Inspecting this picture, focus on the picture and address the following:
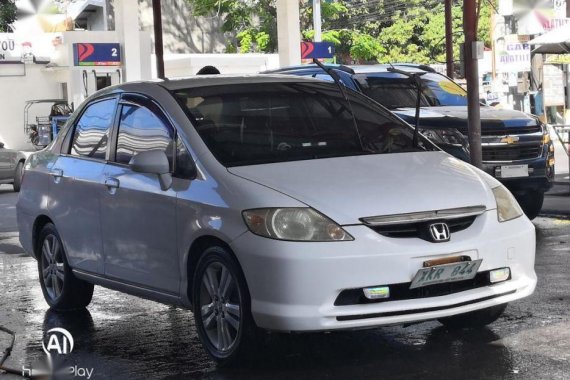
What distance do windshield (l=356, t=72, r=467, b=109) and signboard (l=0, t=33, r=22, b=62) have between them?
34.8 metres

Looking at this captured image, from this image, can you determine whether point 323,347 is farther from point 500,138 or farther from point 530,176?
point 500,138

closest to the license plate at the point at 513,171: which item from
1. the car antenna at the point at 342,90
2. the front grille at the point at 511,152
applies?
the front grille at the point at 511,152

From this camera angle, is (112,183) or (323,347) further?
(112,183)

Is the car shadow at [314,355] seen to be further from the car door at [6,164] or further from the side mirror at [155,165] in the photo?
the car door at [6,164]

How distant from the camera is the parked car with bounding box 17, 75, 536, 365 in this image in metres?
5.98

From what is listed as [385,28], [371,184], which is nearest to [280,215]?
[371,184]

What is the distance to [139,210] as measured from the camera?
7.10 m

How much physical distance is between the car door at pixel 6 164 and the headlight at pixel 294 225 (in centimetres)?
1936

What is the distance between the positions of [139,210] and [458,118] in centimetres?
712

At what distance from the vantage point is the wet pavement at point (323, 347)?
616 cm

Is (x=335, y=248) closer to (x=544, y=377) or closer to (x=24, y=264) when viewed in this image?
(x=544, y=377)

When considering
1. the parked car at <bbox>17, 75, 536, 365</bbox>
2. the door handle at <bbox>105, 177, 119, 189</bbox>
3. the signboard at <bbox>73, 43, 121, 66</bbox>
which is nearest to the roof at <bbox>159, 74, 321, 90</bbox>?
the parked car at <bbox>17, 75, 536, 365</bbox>

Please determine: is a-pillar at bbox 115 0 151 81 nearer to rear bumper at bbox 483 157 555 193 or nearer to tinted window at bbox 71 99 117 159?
rear bumper at bbox 483 157 555 193

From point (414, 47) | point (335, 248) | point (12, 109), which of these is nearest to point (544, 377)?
point (335, 248)
